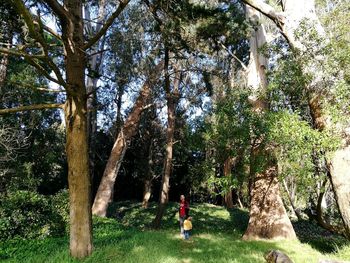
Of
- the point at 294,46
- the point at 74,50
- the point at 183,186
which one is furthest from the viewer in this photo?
the point at 183,186

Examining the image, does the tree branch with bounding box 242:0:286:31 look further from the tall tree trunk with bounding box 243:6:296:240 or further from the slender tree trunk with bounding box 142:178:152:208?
the slender tree trunk with bounding box 142:178:152:208

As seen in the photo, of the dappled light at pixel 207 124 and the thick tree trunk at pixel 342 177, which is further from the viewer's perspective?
the thick tree trunk at pixel 342 177

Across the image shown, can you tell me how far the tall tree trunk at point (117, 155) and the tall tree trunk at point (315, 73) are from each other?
7418mm

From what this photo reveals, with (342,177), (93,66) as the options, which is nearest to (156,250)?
(342,177)

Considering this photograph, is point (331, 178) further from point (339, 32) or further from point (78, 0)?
point (78, 0)

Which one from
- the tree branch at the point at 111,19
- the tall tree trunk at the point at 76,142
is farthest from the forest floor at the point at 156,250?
the tree branch at the point at 111,19

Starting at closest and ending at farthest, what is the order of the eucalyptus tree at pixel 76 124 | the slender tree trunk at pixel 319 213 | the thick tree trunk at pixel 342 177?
the eucalyptus tree at pixel 76 124 → the thick tree trunk at pixel 342 177 → the slender tree trunk at pixel 319 213

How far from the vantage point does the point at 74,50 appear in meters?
6.08

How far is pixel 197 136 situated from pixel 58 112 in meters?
14.8

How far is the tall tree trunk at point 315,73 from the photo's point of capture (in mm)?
6754

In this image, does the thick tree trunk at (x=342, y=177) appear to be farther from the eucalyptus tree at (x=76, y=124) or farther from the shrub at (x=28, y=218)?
the shrub at (x=28, y=218)

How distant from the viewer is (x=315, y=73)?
7.25m

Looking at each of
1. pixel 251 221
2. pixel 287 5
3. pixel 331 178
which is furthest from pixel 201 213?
pixel 287 5

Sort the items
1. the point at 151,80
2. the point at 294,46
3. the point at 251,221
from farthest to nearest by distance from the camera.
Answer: the point at 151,80 → the point at 251,221 → the point at 294,46
